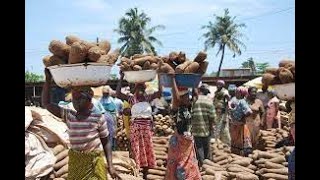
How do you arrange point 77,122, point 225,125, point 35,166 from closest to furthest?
point 77,122
point 35,166
point 225,125

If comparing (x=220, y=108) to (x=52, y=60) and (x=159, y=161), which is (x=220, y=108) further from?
(x=52, y=60)

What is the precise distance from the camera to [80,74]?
174 inches

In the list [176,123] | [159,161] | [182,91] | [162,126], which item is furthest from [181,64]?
[162,126]

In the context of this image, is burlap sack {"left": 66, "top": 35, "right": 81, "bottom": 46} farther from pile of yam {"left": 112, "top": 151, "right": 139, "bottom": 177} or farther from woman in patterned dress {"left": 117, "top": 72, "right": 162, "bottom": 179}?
woman in patterned dress {"left": 117, "top": 72, "right": 162, "bottom": 179}

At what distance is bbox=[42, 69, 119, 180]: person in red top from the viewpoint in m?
4.37

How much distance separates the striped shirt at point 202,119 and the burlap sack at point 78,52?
11.4ft

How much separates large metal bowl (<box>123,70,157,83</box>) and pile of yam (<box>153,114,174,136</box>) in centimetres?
395

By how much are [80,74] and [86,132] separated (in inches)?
20.0

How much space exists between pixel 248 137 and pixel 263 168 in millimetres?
1318

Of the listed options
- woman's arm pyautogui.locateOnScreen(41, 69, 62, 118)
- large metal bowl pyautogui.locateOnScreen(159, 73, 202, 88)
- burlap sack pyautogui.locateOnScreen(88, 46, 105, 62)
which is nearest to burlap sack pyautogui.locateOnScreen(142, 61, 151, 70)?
large metal bowl pyautogui.locateOnScreen(159, 73, 202, 88)
